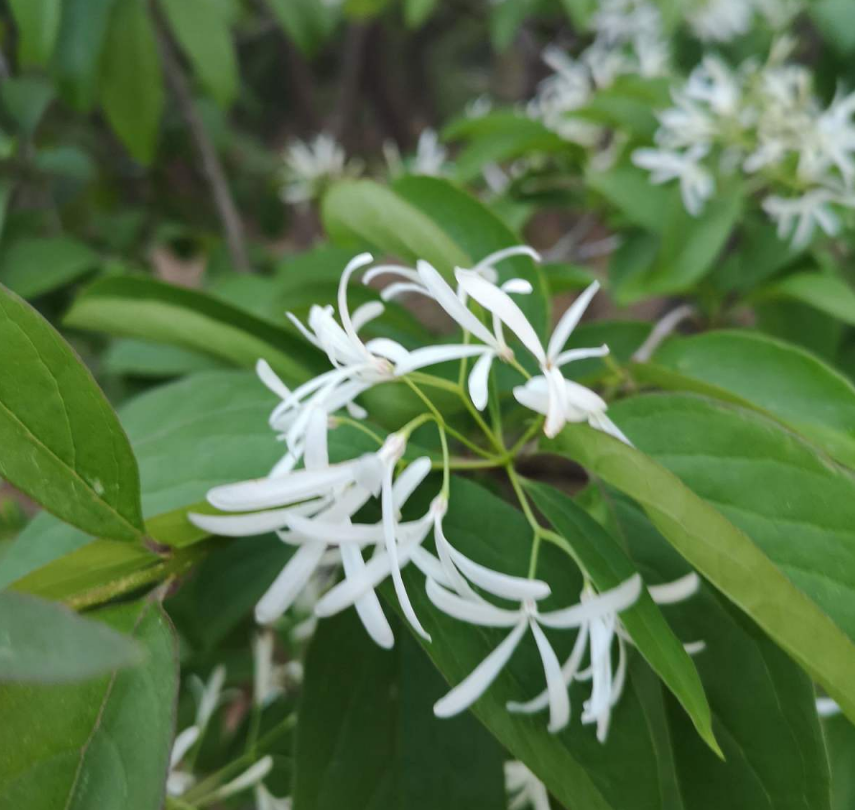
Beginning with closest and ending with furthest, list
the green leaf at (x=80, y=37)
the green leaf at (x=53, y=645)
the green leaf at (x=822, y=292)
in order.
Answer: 1. the green leaf at (x=53, y=645)
2. the green leaf at (x=822, y=292)
3. the green leaf at (x=80, y=37)

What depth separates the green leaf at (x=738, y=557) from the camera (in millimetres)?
185

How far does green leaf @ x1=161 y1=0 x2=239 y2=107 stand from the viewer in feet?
2.17

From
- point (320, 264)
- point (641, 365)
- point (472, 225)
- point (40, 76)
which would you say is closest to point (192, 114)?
point (40, 76)

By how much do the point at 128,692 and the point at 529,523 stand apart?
156mm

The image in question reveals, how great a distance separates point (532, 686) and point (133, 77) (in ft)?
2.23

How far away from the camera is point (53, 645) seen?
153 mm

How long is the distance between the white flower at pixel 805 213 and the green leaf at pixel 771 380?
0.73 feet

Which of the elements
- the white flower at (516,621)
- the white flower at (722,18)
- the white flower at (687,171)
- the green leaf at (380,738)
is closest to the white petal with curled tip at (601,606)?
the white flower at (516,621)

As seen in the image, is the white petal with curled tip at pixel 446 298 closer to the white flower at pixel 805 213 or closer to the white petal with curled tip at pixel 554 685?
the white petal with curled tip at pixel 554 685

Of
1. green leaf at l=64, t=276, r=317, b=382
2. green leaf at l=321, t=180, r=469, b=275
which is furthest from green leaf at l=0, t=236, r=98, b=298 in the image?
green leaf at l=321, t=180, r=469, b=275

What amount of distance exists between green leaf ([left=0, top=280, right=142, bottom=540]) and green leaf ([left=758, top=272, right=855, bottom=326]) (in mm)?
472

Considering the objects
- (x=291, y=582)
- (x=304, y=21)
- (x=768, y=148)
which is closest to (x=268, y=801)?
(x=291, y=582)

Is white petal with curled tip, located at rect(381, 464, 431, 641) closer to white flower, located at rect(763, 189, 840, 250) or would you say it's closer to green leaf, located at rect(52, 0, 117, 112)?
white flower, located at rect(763, 189, 840, 250)

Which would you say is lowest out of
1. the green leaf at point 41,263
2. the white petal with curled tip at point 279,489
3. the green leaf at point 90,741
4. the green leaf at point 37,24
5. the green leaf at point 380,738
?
the green leaf at point 380,738
